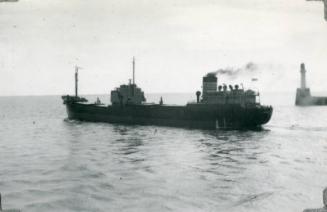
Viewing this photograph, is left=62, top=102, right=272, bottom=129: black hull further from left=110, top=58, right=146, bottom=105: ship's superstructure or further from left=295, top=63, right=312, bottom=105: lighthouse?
left=295, top=63, right=312, bottom=105: lighthouse

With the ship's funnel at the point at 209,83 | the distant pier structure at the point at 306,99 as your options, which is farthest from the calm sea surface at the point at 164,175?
the distant pier structure at the point at 306,99

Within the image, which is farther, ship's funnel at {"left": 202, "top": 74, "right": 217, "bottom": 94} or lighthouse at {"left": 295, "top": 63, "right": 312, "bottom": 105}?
lighthouse at {"left": 295, "top": 63, "right": 312, "bottom": 105}

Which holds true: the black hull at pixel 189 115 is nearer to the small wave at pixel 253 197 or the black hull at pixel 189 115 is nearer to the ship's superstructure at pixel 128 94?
the ship's superstructure at pixel 128 94

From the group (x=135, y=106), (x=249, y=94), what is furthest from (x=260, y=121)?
(x=135, y=106)

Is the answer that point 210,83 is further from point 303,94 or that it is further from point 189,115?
point 303,94

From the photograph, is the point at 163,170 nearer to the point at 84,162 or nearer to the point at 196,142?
the point at 84,162

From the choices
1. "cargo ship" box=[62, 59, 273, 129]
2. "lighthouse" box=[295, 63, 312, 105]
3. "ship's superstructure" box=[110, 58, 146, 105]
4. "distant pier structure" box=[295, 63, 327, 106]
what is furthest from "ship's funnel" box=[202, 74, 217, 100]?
→ "distant pier structure" box=[295, 63, 327, 106]
